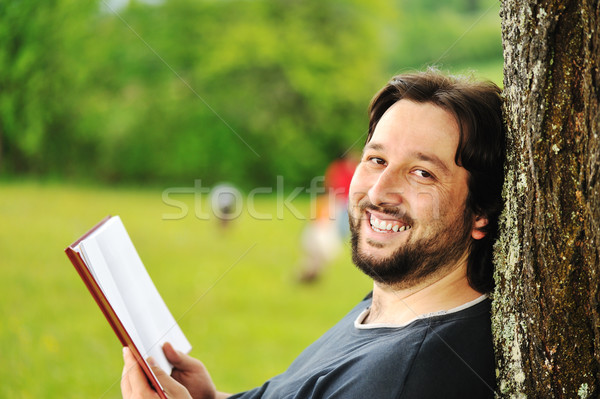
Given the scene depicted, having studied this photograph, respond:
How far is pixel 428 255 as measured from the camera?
5.33ft

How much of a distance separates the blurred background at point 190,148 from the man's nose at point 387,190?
6.58ft

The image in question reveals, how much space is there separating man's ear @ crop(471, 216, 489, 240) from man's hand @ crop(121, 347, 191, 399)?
91cm

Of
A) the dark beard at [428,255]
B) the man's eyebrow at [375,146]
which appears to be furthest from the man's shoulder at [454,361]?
the man's eyebrow at [375,146]

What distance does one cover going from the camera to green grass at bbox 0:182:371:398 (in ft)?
18.5

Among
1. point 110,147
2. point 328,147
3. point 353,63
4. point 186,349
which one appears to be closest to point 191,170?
point 110,147

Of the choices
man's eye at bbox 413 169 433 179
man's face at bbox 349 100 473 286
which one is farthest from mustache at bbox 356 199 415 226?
man's eye at bbox 413 169 433 179

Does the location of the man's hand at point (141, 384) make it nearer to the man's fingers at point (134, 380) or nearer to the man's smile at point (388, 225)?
the man's fingers at point (134, 380)

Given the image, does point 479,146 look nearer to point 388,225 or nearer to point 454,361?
point 388,225

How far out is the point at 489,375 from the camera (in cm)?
143

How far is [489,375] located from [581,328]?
26 centimetres

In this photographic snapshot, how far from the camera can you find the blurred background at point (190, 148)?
6621 mm

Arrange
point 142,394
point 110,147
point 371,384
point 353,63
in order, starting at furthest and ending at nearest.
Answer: point 353,63 < point 110,147 < point 142,394 < point 371,384

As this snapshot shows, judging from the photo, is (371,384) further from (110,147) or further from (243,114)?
(243,114)

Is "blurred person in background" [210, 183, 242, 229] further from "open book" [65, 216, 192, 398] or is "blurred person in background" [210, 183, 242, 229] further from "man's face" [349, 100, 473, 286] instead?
"man's face" [349, 100, 473, 286]
